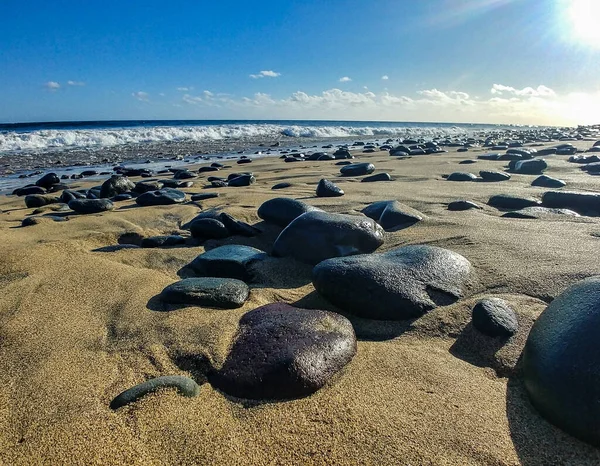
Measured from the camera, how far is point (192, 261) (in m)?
2.57

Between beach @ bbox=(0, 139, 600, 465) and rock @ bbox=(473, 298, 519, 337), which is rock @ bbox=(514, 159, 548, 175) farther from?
rock @ bbox=(473, 298, 519, 337)

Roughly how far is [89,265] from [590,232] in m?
3.21

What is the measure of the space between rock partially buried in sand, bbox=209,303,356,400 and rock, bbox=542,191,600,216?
277 cm

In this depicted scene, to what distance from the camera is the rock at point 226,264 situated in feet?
7.75

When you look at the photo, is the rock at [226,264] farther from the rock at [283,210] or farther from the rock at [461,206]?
the rock at [461,206]

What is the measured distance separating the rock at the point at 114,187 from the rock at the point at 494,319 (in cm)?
512

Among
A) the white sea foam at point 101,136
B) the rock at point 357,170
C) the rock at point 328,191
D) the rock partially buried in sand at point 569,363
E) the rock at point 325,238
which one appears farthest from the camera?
the white sea foam at point 101,136

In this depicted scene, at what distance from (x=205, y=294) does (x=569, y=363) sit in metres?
1.45

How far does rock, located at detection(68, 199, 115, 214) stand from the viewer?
4.18 meters

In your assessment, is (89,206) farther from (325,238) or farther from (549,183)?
(549,183)

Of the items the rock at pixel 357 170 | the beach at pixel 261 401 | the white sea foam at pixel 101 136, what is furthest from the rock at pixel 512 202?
the white sea foam at pixel 101 136

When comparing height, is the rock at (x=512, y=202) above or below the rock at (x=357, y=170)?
above

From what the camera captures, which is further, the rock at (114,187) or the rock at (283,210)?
the rock at (114,187)

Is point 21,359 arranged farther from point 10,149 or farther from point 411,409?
point 10,149
